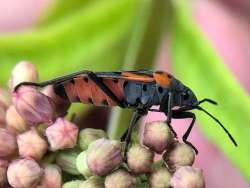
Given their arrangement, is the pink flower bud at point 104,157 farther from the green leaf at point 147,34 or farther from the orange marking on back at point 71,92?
the green leaf at point 147,34

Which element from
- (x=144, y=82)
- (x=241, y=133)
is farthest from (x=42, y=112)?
(x=241, y=133)

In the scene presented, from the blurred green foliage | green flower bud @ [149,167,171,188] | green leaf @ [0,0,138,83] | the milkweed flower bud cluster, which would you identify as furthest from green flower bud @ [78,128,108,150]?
green leaf @ [0,0,138,83]

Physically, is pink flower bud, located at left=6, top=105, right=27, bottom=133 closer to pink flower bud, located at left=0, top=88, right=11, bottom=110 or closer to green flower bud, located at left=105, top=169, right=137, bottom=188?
pink flower bud, located at left=0, top=88, right=11, bottom=110

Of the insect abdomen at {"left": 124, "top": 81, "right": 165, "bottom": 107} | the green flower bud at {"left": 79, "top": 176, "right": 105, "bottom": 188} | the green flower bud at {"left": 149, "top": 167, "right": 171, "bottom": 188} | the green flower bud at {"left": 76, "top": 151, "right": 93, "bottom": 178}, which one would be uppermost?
the insect abdomen at {"left": 124, "top": 81, "right": 165, "bottom": 107}

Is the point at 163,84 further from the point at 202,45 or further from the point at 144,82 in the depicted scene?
the point at 202,45

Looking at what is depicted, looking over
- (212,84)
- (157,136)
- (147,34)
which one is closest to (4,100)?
(157,136)

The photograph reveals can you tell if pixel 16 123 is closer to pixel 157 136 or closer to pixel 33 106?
pixel 33 106

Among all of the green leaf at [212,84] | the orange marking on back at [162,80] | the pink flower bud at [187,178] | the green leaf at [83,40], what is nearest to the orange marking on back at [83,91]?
the orange marking on back at [162,80]
